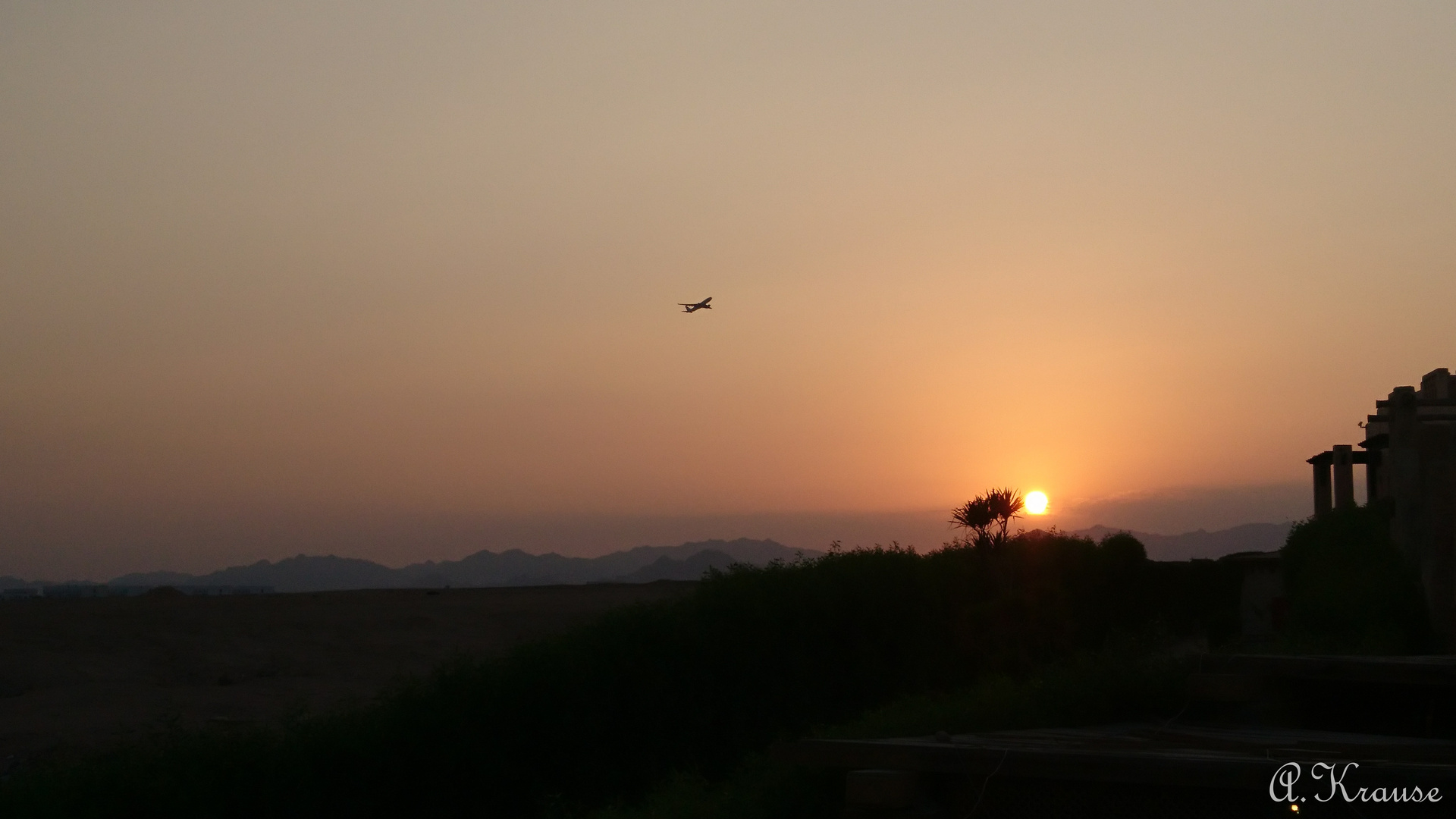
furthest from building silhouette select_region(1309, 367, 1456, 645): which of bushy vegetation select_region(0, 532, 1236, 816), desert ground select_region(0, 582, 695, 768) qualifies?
desert ground select_region(0, 582, 695, 768)

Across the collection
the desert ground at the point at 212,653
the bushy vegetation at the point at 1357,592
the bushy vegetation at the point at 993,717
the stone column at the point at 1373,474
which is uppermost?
the stone column at the point at 1373,474

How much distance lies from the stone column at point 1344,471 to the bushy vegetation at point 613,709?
10.6 m

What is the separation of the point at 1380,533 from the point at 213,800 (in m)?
16.0

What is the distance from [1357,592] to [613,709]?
1021 centimetres

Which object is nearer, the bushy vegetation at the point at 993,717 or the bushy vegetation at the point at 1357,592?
the bushy vegetation at the point at 993,717

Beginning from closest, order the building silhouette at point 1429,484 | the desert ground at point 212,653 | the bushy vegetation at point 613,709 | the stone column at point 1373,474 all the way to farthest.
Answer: the bushy vegetation at point 613,709, the building silhouette at point 1429,484, the desert ground at point 212,653, the stone column at point 1373,474

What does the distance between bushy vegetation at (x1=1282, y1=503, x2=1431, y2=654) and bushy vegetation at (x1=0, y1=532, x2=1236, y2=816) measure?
3136 millimetres

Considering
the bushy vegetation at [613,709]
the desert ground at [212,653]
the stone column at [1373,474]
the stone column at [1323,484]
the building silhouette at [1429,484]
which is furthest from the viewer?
the stone column at [1323,484]

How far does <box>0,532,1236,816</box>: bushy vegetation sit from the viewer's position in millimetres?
13148

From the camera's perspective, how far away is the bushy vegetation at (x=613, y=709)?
13.1 metres
